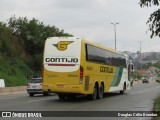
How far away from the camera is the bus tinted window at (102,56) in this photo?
25.0 m

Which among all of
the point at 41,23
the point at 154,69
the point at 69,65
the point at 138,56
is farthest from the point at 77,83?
the point at 138,56

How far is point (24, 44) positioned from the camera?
6744 cm

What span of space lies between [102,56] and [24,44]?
135 feet

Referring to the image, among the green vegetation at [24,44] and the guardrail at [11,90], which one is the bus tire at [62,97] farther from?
the green vegetation at [24,44]

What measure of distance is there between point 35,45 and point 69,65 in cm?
4469

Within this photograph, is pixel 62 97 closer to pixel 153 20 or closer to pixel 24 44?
pixel 153 20

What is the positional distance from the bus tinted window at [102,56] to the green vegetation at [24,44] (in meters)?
28.1

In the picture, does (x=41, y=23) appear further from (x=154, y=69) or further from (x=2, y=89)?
(x=154, y=69)

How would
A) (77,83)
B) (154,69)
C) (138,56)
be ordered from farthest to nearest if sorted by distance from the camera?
(138,56)
(77,83)
(154,69)

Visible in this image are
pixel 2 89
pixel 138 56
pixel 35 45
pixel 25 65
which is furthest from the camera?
pixel 138 56

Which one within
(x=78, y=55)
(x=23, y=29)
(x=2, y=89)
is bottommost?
(x=2, y=89)

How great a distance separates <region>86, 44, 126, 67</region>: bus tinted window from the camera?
82.0 feet

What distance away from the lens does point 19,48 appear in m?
65.6

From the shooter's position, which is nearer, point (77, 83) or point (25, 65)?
point (77, 83)
